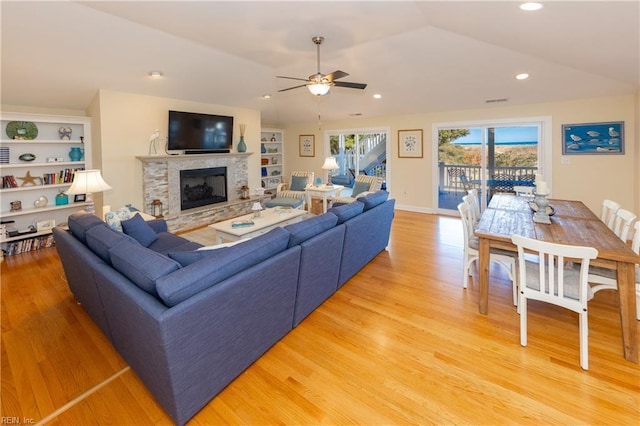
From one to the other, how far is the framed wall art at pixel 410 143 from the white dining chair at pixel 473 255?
4.06 m

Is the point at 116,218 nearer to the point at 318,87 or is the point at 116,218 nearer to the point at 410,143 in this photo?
the point at 318,87

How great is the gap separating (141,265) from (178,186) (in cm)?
464

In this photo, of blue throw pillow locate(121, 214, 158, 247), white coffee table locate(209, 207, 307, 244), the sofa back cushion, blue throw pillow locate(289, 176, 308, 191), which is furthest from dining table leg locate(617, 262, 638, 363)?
blue throw pillow locate(289, 176, 308, 191)

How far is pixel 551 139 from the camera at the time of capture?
575 centimetres

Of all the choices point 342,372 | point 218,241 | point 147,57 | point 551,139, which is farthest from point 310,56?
point 551,139

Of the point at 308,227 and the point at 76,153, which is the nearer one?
the point at 308,227

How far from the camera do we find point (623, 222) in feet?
9.67

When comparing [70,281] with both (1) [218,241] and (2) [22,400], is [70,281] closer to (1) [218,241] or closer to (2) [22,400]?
(2) [22,400]

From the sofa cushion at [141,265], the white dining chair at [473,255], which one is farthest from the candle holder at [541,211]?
the sofa cushion at [141,265]

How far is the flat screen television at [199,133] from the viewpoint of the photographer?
581 cm

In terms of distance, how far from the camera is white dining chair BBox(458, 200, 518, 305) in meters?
2.89

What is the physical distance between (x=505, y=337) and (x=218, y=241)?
3.55m

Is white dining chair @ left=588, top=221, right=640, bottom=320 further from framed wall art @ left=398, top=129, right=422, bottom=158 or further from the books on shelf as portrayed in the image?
framed wall art @ left=398, top=129, right=422, bottom=158

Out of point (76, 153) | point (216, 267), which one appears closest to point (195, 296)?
point (216, 267)
